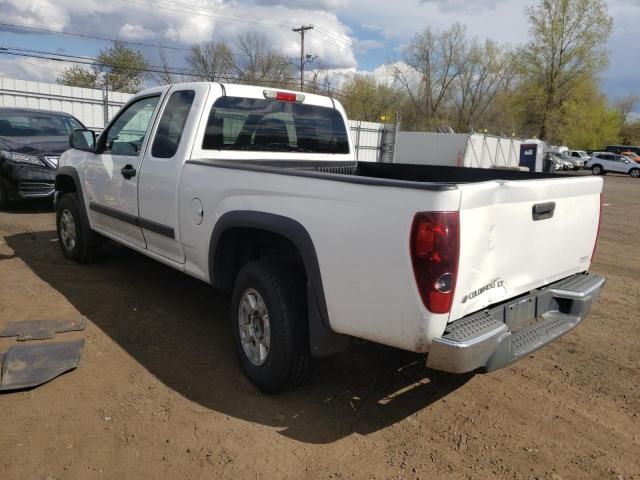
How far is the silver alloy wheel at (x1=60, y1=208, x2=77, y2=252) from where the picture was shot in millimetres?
5840

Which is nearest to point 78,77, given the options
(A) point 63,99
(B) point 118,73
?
(B) point 118,73

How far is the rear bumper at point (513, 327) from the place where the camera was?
2400mm

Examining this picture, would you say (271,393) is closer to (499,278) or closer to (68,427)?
(68,427)

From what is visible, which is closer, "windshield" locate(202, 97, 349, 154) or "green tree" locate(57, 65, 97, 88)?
"windshield" locate(202, 97, 349, 154)

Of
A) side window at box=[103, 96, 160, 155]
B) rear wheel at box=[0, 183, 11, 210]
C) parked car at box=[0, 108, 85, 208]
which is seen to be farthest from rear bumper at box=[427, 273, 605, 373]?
rear wheel at box=[0, 183, 11, 210]

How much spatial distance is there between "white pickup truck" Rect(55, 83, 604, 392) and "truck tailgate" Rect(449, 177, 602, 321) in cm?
1

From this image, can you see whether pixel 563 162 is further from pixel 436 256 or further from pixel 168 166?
pixel 436 256

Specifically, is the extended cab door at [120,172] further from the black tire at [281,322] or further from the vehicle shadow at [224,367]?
the black tire at [281,322]

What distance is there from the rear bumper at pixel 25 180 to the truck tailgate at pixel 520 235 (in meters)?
8.16

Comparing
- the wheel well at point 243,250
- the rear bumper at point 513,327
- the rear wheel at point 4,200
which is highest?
the wheel well at point 243,250

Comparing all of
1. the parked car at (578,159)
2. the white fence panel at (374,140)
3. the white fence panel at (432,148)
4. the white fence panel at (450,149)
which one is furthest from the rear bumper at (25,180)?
the parked car at (578,159)

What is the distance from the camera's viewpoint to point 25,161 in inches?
342

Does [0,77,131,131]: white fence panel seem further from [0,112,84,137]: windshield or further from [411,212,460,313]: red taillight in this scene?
[411,212,460,313]: red taillight

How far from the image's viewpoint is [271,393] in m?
3.24
